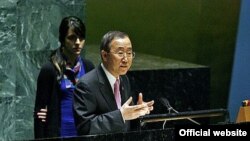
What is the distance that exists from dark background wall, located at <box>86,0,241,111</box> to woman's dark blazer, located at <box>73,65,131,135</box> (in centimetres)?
296

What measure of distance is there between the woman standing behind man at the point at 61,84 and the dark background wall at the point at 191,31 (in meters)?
2.28

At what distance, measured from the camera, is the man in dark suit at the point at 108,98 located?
3.13m

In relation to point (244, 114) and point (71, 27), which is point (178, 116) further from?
point (71, 27)

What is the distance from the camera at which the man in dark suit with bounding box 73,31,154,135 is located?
313 centimetres

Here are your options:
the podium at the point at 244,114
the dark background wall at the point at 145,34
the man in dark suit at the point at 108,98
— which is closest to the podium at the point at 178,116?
the man in dark suit at the point at 108,98

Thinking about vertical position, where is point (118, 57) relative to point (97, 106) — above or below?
above

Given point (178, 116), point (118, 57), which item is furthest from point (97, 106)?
point (178, 116)

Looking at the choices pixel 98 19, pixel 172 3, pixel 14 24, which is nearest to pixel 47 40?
pixel 14 24

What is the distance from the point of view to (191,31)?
6.45 meters

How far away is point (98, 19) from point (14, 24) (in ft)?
4.25

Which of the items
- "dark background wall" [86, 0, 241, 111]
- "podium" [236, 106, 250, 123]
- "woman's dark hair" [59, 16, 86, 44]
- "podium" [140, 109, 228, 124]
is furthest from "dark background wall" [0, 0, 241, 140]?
"podium" [140, 109, 228, 124]

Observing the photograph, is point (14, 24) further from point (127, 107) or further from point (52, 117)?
point (127, 107)

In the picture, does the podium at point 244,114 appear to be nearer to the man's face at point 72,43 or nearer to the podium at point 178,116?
the podium at point 178,116

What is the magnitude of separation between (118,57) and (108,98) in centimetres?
20
